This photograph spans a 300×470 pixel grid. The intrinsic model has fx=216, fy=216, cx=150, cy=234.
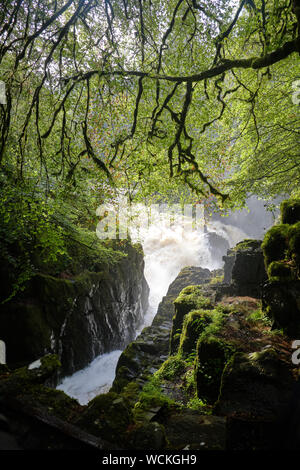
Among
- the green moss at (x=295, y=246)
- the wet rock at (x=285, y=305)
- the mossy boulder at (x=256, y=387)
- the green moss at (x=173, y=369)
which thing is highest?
the green moss at (x=295, y=246)

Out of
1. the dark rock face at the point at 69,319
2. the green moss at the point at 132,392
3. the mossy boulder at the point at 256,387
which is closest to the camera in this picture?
the mossy boulder at the point at 256,387

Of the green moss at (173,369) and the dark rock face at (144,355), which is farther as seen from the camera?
the dark rock face at (144,355)

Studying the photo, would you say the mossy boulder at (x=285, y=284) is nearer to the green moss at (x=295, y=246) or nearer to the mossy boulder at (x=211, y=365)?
the green moss at (x=295, y=246)

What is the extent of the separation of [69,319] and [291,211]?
10.3 meters

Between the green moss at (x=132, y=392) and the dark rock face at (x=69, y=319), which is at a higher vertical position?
the dark rock face at (x=69, y=319)

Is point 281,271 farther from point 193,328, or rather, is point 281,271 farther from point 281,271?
point 193,328

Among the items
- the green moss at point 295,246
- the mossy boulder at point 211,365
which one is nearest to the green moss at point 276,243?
the green moss at point 295,246

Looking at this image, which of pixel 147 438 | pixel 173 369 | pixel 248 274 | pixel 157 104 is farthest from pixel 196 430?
pixel 248 274

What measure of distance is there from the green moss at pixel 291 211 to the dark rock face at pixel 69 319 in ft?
30.8

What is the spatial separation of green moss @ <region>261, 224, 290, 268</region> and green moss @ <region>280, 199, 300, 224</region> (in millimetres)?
536

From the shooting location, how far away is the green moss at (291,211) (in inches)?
286

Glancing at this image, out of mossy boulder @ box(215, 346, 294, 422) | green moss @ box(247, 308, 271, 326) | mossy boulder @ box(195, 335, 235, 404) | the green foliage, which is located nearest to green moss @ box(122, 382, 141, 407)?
mossy boulder @ box(195, 335, 235, 404)
